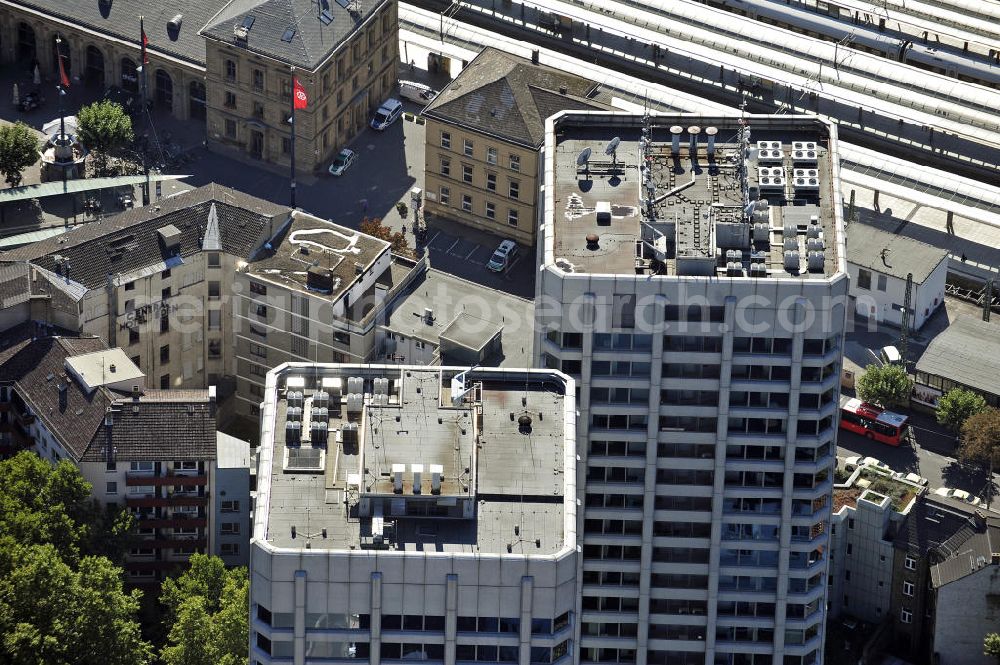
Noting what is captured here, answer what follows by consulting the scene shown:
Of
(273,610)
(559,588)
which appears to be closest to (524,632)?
(559,588)

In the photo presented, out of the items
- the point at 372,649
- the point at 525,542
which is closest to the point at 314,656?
the point at 372,649

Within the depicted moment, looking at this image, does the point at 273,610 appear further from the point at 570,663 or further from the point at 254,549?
the point at 570,663

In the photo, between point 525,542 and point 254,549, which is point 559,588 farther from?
point 254,549

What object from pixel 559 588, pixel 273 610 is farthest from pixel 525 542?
pixel 273 610

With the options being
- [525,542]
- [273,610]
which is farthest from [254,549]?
[525,542]

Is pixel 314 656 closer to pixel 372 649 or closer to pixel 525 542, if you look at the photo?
pixel 372 649

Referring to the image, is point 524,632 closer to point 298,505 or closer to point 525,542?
point 525,542
